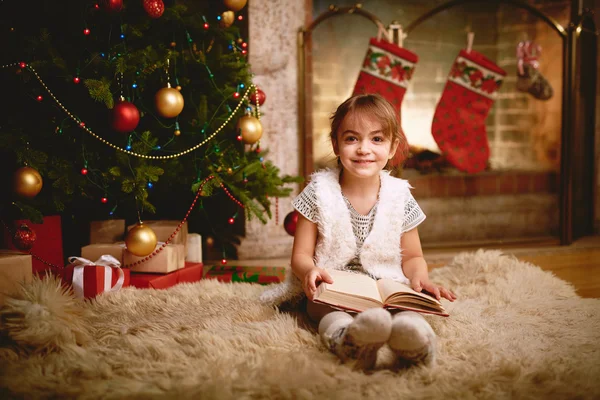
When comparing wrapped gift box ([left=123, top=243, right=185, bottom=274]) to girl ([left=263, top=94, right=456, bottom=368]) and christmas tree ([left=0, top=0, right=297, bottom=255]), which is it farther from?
girl ([left=263, top=94, right=456, bottom=368])

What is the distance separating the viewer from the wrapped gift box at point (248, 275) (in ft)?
6.75

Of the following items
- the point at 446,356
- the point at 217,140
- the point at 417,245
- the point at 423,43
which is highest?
the point at 423,43

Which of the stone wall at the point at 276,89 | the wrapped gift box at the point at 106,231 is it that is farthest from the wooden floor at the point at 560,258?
the wrapped gift box at the point at 106,231

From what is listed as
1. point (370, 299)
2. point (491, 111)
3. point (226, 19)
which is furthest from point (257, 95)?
point (491, 111)

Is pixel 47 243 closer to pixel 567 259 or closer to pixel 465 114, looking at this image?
pixel 465 114

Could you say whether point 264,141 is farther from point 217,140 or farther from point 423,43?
point 423,43

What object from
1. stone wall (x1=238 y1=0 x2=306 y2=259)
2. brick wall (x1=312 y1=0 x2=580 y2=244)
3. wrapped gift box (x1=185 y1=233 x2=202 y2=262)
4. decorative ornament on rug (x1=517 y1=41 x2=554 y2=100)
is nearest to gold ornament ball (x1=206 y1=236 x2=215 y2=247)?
stone wall (x1=238 y1=0 x2=306 y2=259)

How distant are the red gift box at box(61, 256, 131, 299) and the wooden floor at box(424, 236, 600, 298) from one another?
1.46m

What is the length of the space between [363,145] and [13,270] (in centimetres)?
109

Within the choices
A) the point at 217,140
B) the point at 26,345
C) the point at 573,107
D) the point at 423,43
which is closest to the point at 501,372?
the point at 26,345

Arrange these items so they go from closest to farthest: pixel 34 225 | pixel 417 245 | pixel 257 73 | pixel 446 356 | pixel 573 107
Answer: pixel 446 356
pixel 417 245
pixel 34 225
pixel 257 73
pixel 573 107

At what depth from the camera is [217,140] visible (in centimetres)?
213

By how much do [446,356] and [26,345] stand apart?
0.95 meters

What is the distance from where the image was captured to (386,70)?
2.73m
